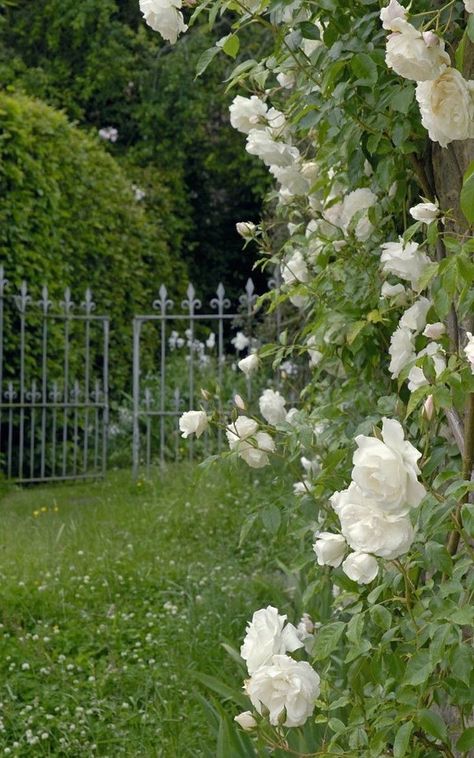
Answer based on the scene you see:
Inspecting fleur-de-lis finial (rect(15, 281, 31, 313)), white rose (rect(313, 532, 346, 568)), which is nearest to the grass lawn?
white rose (rect(313, 532, 346, 568))

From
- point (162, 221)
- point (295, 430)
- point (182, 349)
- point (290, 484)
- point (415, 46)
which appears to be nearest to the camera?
point (415, 46)

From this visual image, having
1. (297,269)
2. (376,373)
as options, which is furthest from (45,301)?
(376,373)

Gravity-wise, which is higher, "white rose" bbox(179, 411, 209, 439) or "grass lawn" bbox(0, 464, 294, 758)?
"white rose" bbox(179, 411, 209, 439)

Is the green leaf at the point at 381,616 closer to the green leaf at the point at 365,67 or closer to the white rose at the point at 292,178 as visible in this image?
the green leaf at the point at 365,67

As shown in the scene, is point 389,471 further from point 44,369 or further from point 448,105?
point 44,369

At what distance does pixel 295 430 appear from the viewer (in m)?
2.14

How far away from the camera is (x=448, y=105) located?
1479mm

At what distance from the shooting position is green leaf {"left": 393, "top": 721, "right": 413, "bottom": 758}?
1.48m

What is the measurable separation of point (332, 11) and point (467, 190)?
746mm

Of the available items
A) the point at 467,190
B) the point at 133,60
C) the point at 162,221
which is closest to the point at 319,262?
the point at 467,190

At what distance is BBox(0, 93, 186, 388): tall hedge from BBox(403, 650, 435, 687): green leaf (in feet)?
20.4

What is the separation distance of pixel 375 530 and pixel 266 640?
1.04 ft

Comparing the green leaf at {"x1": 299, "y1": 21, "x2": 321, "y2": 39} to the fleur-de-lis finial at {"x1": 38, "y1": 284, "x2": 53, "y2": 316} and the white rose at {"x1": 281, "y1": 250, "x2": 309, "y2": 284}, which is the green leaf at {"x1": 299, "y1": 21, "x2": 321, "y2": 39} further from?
the fleur-de-lis finial at {"x1": 38, "y1": 284, "x2": 53, "y2": 316}

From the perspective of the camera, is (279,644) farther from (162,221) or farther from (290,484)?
(162,221)
